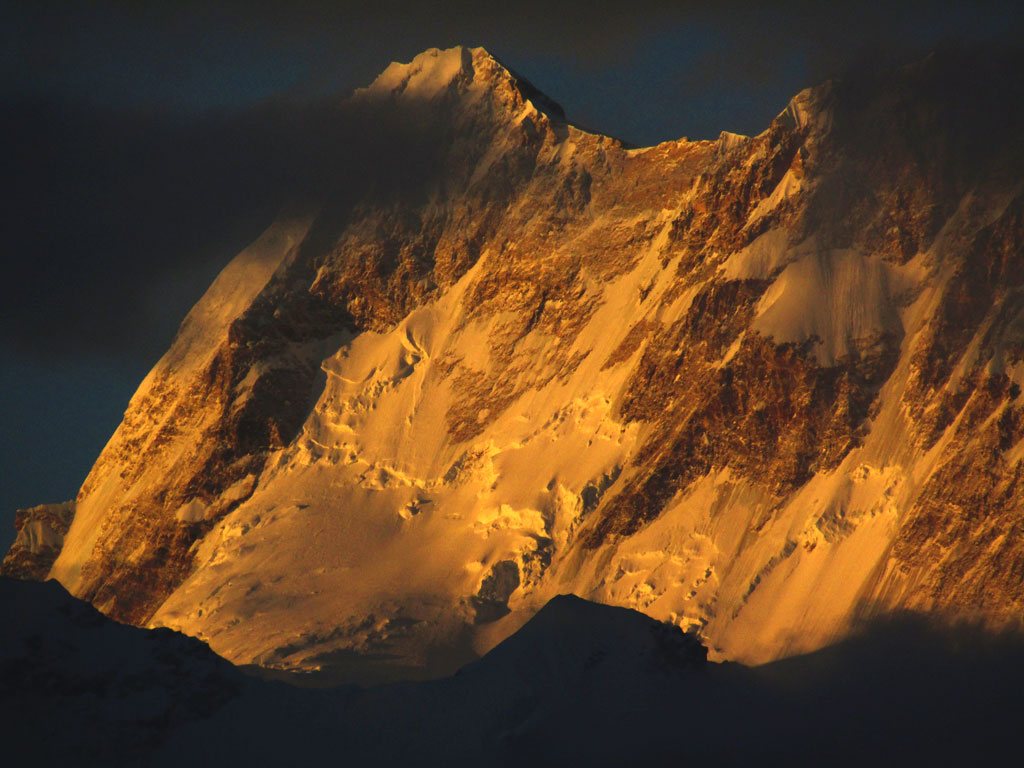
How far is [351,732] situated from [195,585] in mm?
73065

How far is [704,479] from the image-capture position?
555 feet

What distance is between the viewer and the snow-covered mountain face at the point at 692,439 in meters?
155

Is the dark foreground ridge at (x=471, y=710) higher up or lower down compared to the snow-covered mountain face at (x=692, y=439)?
lower down

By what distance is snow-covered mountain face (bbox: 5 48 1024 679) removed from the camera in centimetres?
15538

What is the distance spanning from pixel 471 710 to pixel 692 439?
58.0 m

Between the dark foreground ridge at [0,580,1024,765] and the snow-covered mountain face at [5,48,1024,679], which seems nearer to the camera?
the dark foreground ridge at [0,580,1024,765]

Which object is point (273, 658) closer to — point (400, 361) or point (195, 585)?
point (195, 585)

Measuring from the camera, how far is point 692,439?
171 m

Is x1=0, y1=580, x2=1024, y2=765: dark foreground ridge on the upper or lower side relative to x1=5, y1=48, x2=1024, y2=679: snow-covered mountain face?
lower

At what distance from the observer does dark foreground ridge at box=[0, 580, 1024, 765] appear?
109 meters

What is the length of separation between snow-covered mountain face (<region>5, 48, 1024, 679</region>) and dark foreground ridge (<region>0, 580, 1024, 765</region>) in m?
23.2

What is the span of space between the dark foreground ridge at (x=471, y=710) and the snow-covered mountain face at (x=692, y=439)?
2316 cm

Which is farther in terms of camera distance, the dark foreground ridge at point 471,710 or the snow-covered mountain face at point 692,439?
the snow-covered mountain face at point 692,439

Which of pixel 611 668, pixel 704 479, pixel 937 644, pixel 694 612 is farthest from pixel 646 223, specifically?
pixel 611 668
